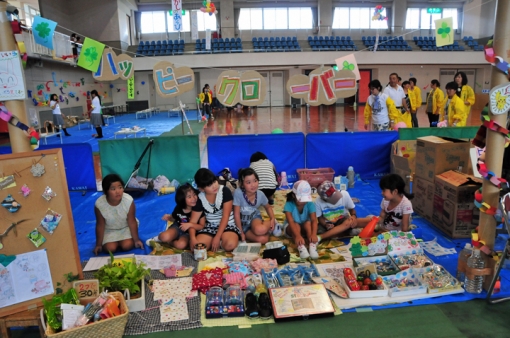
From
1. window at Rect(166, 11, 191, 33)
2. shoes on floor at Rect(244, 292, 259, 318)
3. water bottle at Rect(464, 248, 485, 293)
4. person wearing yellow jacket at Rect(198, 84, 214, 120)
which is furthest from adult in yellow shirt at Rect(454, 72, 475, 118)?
window at Rect(166, 11, 191, 33)

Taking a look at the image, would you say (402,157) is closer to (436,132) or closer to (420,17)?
(436,132)

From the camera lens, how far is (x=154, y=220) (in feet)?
16.9

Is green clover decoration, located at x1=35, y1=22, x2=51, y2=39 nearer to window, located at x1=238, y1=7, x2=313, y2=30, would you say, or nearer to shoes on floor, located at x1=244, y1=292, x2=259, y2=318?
shoes on floor, located at x1=244, y1=292, x2=259, y2=318

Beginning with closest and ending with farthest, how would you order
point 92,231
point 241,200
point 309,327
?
point 309,327 < point 241,200 < point 92,231

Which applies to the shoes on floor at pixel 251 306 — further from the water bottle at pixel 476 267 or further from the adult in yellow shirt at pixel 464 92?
the adult in yellow shirt at pixel 464 92

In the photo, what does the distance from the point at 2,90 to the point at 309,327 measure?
9.45ft

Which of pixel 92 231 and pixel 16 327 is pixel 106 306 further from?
pixel 92 231

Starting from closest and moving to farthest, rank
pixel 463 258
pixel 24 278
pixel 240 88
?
pixel 24 278
pixel 463 258
pixel 240 88

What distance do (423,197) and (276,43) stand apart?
63.4ft

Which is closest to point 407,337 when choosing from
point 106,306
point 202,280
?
point 202,280

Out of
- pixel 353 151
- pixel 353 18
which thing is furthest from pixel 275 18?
pixel 353 151

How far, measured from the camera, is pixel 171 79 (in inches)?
237

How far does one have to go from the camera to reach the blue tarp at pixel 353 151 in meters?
6.75

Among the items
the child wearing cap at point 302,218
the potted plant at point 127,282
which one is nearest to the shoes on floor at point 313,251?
the child wearing cap at point 302,218
